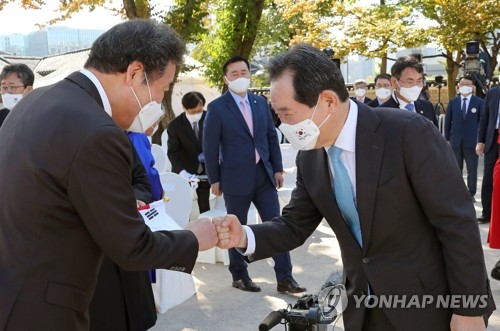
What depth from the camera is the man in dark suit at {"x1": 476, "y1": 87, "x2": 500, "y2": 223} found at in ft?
24.3

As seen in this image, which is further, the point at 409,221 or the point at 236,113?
the point at 236,113

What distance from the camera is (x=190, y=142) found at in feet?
23.5

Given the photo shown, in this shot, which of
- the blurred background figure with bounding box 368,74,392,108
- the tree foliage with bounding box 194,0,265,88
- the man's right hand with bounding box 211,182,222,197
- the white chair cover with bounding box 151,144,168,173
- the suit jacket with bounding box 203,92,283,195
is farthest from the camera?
the tree foliage with bounding box 194,0,265,88

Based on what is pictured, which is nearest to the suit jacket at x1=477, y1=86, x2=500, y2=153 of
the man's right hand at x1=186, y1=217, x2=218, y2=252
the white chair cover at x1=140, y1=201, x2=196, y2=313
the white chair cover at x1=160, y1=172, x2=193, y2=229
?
the white chair cover at x1=160, y1=172, x2=193, y2=229

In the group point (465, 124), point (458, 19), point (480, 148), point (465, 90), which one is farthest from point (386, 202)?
point (458, 19)

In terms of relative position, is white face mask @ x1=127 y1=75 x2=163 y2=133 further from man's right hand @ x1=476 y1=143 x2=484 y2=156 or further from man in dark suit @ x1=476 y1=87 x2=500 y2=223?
man's right hand @ x1=476 y1=143 x2=484 y2=156

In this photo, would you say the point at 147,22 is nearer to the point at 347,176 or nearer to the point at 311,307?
the point at 347,176

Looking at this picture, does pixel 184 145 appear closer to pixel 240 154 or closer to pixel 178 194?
pixel 178 194

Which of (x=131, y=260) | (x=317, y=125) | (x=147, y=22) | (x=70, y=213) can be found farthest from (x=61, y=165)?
(x=317, y=125)

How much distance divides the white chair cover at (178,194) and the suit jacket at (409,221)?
10.4ft

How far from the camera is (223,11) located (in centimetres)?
1162

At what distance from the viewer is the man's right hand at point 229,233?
268cm

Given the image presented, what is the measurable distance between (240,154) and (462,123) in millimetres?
5280

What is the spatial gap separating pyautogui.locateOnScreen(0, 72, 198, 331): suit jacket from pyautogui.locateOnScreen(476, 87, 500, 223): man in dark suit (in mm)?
6352
